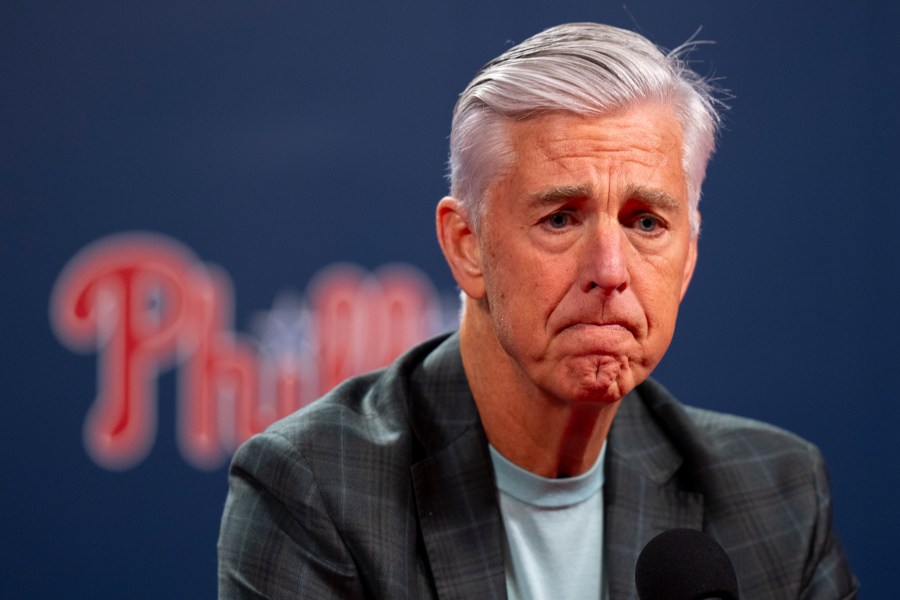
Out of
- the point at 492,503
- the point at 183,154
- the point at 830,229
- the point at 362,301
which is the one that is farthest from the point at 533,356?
the point at 830,229

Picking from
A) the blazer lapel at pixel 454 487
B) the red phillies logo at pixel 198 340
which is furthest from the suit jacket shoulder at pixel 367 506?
the red phillies logo at pixel 198 340

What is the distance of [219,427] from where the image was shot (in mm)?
1956

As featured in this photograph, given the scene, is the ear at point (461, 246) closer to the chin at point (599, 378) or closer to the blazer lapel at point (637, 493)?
the chin at point (599, 378)

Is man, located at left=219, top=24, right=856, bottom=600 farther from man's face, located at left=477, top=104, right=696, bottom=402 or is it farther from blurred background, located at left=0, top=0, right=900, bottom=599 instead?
blurred background, located at left=0, top=0, right=900, bottom=599

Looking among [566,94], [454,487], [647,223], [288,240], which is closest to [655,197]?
[647,223]

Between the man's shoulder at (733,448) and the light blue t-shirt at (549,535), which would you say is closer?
the light blue t-shirt at (549,535)

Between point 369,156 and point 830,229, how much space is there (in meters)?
1.00

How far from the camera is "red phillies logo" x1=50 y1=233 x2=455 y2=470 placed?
1.90 metres

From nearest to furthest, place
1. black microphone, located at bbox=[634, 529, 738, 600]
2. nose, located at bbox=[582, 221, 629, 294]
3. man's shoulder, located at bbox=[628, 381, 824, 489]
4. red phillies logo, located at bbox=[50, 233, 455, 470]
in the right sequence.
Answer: black microphone, located at bbox=[634, 529, 738, 600]
nose, located at bbox=[582, 221, 629, 294]
man's shoulder, located at bbox=[628, 381, 824, 489]
red phillies logo, located at bbox=[50, 233, 455, 470]

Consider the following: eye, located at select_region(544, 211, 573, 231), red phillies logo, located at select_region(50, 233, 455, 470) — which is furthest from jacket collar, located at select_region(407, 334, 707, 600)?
red phillies logo, located at select_region(50, 233, 455, 470)

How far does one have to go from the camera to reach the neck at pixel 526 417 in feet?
3.76

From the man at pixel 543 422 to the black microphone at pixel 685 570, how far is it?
0.68ft

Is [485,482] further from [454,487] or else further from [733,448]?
[733,448]

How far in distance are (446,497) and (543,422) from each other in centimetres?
13
